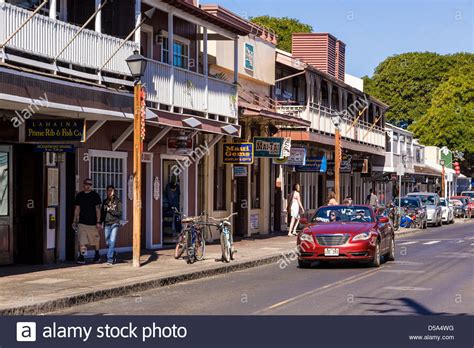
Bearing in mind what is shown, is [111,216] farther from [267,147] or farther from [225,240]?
[267,147]

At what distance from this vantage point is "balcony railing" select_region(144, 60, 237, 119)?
931 inches

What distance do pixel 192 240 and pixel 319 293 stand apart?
20.8 feet

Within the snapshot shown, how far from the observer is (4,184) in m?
20.7

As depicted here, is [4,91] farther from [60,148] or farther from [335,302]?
[335,302]

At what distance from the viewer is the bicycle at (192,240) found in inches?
874

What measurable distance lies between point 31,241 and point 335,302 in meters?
8.58

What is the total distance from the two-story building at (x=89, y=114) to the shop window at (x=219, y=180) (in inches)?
118

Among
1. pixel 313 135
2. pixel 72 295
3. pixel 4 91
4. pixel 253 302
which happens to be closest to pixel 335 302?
pixel 253 302

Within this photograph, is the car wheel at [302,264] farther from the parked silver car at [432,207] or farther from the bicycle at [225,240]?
the parked silver car at [432,207]

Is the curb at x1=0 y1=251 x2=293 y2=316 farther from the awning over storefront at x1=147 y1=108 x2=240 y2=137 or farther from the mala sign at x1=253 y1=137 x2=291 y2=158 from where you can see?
the mala sign at x1=253 y1=137 x2=291 y2=158

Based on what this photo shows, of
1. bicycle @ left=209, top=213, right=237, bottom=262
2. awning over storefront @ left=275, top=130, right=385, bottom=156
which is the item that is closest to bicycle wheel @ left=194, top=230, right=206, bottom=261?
bicycle @ left=209, top=213, right=237, bottom=262

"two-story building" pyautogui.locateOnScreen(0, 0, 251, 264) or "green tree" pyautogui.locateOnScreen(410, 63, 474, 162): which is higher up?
"green tree" pyautogui.locateOnScreen(410, 63, 474, 162)

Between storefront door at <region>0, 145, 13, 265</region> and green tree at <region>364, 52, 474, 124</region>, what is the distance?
75273 millimetres

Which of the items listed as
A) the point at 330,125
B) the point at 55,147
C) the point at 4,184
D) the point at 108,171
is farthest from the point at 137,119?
the point at 330,125
